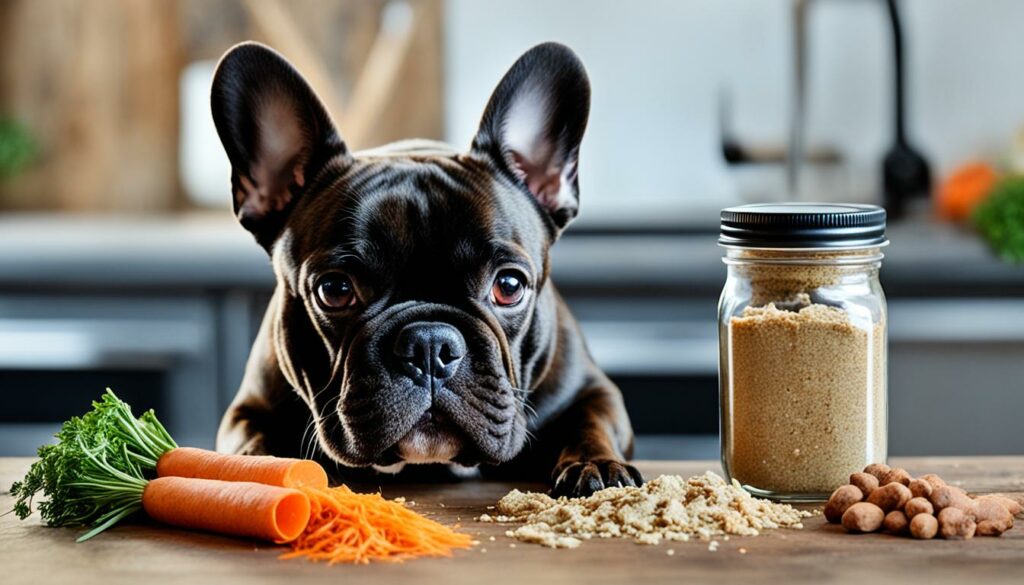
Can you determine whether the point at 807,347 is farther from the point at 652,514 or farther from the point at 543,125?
the point at 543,125

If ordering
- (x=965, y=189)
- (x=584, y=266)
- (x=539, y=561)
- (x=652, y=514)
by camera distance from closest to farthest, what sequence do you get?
1. (x=539, y=561)
2. (x=652, y=514)
3. (x=584, y=266)
4. (x=965, y=189)

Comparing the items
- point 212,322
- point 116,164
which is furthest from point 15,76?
point 212,322

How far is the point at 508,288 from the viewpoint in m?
1.36

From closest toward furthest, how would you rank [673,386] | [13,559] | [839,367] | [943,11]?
[13,559] < [839,367] < [673,386] < [943,11]

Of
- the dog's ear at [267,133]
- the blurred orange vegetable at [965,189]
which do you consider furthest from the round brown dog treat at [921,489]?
the blurred orange vegetable at [965,189]

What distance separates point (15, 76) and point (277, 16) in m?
0.73

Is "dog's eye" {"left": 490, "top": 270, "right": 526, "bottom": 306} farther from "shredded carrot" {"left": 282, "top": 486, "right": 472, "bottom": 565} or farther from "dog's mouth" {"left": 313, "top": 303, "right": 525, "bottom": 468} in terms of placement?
"shredded carrot" {"left": 282, "top": 486, "right": 472, "bottom": 565}

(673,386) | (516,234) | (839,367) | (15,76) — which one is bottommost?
(673,386)

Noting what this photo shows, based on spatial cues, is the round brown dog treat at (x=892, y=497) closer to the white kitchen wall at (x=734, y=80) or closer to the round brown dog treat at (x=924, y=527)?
the round brown dog treat at (x=924, y=527)

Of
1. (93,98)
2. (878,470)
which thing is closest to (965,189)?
(878,470)

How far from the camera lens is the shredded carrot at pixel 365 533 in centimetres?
112

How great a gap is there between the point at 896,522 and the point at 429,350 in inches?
17.7

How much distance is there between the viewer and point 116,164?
11.7 ft

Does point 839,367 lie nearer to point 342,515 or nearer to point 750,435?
point 750,435
